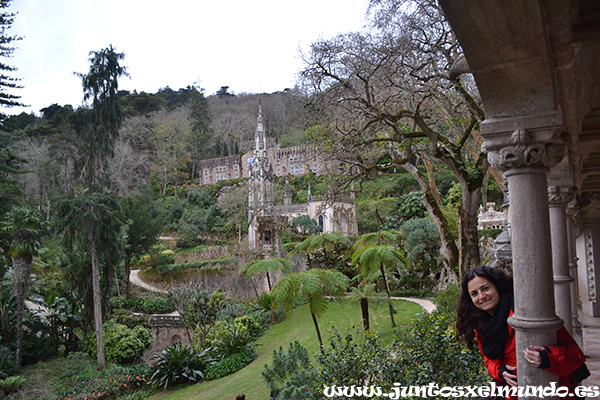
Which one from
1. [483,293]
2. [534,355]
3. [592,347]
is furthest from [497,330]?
[592,347]

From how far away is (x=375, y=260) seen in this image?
11078 millimetres

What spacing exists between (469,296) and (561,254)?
1972 mm

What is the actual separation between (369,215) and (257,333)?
52.9 feet

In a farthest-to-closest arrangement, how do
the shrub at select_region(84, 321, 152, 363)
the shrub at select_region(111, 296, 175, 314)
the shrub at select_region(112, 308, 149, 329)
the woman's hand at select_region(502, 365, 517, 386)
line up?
1. the shrub at select_region(111, 296, 175, 314)
2. the shrub at select_region(112, 308, 149, 329)
3. the shrub at select_region(84, 321, 152, 363)
4. the woman's hand at select_region(502, 365, 517, 386)

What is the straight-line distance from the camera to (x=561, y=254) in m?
4.05

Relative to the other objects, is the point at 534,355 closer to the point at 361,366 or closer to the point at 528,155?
the point at 528,155

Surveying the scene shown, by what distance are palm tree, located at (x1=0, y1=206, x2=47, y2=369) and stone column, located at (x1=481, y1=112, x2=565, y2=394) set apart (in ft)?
52.1

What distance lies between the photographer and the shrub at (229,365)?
38.1ft

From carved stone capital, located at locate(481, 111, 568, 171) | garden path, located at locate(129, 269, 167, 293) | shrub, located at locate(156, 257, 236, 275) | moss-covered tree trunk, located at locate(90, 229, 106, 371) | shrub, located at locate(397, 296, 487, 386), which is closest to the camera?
carved stone capital, located at locate(481, 111, 568, 171)

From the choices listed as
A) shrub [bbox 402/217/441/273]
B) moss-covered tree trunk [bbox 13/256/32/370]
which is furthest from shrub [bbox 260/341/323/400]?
moss-covered tree trunk [bbox 13/256/32/370]

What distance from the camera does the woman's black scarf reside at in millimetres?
2539

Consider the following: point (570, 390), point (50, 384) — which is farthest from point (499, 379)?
point (50, 384)

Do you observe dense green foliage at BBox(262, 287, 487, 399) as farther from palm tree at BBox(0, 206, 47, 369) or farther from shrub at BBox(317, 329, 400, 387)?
palm tree at BBox(0, 206, 47, 369)

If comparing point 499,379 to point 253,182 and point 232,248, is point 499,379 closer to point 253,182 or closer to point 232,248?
point 232,248
